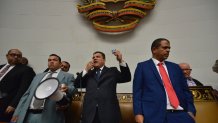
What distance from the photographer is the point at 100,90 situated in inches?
91.6

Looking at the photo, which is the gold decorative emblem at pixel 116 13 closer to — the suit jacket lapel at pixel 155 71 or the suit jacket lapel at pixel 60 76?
the suit jacket lapel at pixel 60 76

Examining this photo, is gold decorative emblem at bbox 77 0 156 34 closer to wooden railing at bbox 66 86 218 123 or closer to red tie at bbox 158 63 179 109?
wooden railing at bbox 66 86 218 123

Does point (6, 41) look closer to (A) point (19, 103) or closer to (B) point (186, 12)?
(A) point (19, 103)

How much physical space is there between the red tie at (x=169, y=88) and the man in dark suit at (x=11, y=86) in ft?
5.44

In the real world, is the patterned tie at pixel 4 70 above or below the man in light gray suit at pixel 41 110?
above

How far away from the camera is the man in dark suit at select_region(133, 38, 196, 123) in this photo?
187cm

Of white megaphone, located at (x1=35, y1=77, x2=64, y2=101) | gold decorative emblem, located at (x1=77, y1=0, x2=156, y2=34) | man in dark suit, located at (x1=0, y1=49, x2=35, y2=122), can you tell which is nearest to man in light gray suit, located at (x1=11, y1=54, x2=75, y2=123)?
white megaphone, located at (x1=35, y1=77, x2=64, y2=101)

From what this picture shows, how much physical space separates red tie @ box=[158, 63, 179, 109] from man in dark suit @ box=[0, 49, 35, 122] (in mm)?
1658

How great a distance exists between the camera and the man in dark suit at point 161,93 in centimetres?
187

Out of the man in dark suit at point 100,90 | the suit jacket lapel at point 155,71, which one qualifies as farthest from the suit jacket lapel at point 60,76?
the suit jacket lapel at point 155,71

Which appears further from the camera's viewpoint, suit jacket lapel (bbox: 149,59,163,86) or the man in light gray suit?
the man in light gray suit

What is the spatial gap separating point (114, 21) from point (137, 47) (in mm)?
652

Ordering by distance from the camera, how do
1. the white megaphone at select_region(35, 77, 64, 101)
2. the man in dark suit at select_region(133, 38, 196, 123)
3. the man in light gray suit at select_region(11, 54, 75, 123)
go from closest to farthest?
the man in dark suit at select_region(133, 38, 196, 123)
the white megaphone at select_region(35, 77, 64, 101)
the man in light gray suit at select_region(11, 54, 75, 123)

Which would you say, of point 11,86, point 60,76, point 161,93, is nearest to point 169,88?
point 161,93
